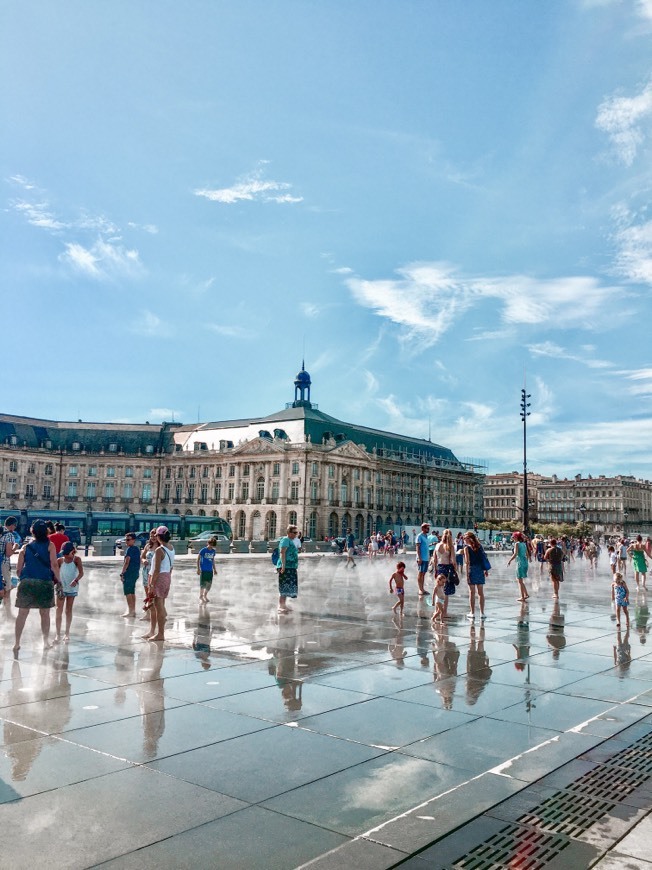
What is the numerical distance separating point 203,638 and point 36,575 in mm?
3104

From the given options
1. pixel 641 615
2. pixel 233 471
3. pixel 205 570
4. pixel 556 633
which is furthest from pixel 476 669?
pixel 233 471

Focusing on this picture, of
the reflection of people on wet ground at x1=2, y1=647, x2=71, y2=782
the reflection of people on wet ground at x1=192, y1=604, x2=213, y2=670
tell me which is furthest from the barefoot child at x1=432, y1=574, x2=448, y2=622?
the reflection of people on wet ground at x1=2, y1=647, x2=71, y2=782

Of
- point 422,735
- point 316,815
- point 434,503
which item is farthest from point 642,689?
point 434,503

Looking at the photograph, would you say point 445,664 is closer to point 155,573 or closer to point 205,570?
point 155,573

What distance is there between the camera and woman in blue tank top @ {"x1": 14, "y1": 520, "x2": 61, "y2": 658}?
10336 millimetres

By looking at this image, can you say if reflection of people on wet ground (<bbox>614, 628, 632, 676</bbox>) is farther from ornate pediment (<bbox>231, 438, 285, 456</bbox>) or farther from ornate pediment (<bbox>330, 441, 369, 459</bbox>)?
ornate pediment (<bbox>330, 441, 369, 459</bbox>)

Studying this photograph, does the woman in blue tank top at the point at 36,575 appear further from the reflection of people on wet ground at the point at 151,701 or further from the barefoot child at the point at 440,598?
the barefoot child at the point at 440,598

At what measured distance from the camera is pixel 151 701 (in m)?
7.79

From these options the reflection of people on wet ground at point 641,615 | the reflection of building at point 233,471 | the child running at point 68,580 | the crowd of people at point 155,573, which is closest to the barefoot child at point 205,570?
the crowd of people at point 155,573

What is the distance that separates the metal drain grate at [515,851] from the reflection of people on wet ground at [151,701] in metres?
2.84

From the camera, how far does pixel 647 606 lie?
18.6 metres

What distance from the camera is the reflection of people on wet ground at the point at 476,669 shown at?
845cm

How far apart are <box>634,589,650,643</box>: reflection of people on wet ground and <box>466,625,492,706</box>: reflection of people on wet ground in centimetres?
315

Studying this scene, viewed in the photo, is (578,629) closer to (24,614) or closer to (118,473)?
(24,614)
